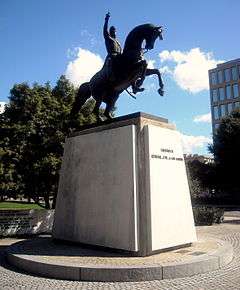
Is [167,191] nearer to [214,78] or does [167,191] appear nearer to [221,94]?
[221,94]

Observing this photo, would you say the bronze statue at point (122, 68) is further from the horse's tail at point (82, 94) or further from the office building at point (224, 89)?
the office building at point (224, 89)

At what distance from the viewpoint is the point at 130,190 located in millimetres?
10148

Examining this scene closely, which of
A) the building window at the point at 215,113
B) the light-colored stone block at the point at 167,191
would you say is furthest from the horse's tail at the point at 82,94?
the building window at the point at 215,113

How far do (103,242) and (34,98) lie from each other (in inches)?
434

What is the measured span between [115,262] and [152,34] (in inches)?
258

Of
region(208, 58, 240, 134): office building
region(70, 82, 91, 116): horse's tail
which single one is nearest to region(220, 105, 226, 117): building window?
region(208, 58, 240, 134): office building

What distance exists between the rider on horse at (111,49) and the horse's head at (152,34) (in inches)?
43.2

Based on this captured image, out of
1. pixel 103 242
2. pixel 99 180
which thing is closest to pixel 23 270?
pixel 103 242

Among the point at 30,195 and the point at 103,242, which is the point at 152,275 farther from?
the point at 30,195

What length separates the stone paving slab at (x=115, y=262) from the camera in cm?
833

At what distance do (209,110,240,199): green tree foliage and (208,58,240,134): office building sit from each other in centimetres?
4259

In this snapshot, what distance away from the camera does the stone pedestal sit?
32.9ft

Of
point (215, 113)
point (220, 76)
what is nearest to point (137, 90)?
point (215, 113)

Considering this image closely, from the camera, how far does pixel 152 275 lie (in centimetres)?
832
